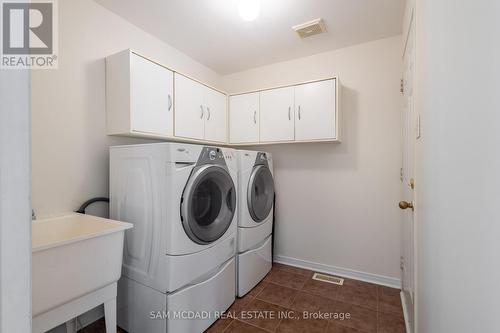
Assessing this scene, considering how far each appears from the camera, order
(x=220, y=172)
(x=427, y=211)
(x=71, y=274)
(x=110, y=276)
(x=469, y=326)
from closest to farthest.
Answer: (x=469, y=326), (x=427, y=211), (x=71, y=274), (x=110, y=276), (x=220, y=172)

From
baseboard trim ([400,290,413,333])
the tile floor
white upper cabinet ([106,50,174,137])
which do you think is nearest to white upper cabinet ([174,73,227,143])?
white upper cabinet ([106,50,174,137])

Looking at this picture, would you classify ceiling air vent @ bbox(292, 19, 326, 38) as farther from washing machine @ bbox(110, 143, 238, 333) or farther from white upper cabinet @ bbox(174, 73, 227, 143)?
washing machine @ bbox(110, 143, 238, 333)

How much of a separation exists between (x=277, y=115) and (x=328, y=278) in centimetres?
180

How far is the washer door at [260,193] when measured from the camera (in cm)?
220

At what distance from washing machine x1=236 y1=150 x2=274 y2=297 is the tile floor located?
15 cm

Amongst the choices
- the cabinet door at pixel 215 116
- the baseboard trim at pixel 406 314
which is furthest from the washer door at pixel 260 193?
the baseboard trim at pixel 406 314

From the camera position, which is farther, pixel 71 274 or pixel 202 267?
pixel 202 267

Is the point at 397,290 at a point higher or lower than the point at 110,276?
lower

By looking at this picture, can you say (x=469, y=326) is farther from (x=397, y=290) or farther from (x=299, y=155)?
(x=299, y=155)

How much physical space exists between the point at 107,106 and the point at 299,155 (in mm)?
1943

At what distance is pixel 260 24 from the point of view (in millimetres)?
2037

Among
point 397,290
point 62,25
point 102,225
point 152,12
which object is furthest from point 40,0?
point 397,290

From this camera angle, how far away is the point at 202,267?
1.63m

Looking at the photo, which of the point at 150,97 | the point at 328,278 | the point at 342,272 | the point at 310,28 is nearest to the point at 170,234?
the point at 150,97
